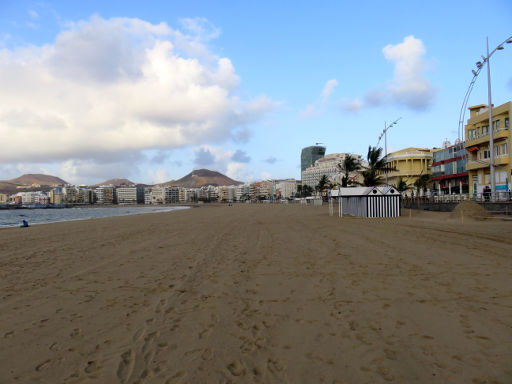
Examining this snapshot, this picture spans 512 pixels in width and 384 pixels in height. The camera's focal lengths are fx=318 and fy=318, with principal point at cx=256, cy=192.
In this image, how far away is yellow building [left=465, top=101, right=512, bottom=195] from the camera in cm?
2919

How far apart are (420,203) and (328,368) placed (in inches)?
1307

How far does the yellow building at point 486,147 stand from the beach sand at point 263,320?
89.1 feet

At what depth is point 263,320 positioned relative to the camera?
4301 mm

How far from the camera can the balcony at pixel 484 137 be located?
29.0 metres

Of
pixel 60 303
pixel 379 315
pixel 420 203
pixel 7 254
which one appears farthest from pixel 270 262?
pixel 420 203

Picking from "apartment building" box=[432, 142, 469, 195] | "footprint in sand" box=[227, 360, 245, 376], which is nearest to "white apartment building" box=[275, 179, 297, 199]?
Answer: "apartment building" box=[432, 142, 469, 195]

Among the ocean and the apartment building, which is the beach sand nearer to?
the ocean

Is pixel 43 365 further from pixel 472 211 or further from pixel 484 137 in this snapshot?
pixel 484 137

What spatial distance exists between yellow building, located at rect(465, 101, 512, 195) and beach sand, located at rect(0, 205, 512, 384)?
→ 2716cm

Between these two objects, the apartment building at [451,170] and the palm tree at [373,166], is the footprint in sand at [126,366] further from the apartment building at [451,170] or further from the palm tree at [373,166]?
the apartment building at [451,170]

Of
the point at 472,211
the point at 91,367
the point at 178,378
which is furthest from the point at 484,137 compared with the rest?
the point at 91,367

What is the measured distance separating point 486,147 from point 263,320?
37669 mm

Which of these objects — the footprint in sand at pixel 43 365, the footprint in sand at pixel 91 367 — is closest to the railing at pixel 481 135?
the footprint in sand at pixel 91 367

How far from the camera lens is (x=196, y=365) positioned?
3.17m
